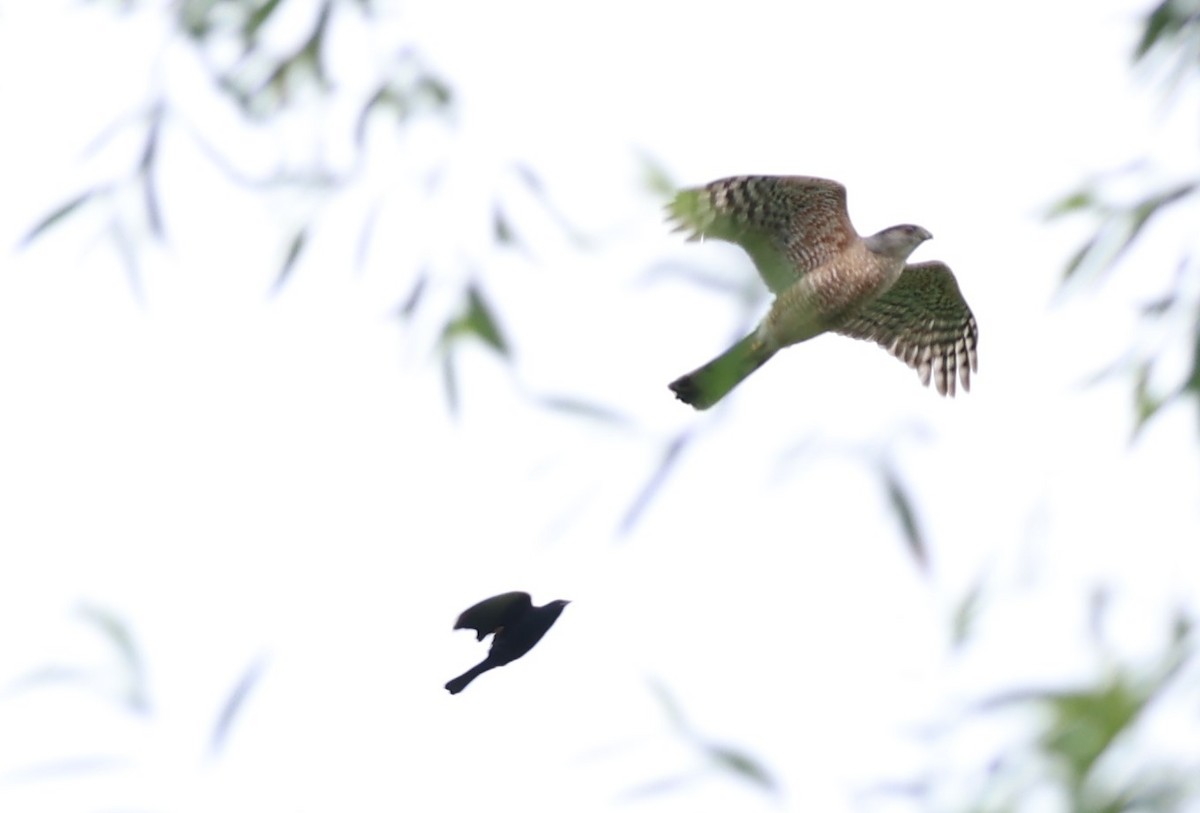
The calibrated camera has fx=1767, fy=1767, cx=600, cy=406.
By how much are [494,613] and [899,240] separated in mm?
4102

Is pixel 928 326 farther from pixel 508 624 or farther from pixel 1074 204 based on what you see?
pixel 508 624

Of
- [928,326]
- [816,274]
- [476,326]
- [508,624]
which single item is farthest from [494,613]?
[928,326]

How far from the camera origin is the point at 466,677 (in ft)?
9.35

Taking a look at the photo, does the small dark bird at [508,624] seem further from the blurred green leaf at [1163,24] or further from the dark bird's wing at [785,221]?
the dark bird's wing at [785,221]

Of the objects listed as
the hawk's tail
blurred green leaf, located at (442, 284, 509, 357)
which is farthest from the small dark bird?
blurred green leaf, located at (442, 284, 509, 357)

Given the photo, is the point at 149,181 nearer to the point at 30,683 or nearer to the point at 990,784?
the point at 30,683

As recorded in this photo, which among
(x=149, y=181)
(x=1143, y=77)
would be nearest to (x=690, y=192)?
(x=1143, y=77)

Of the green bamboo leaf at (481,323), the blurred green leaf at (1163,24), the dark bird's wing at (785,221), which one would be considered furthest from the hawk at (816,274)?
the blurred green leaf at (1163,24)

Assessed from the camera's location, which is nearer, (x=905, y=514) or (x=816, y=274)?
(x=905, y=514)

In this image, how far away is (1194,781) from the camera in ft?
9.09

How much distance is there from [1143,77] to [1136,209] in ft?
1.16

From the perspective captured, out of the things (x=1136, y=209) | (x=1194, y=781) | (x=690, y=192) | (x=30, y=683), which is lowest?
(x=1194, y=781)

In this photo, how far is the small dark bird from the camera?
109 inches

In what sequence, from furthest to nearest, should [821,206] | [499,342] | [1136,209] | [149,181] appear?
[821,206]
[149,181]
[499,342]
[1136,209]
